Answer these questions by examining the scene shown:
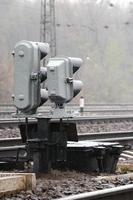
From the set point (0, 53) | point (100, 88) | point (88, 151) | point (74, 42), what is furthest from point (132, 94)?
point (88, 151)

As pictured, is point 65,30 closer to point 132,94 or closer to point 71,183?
point 132,94

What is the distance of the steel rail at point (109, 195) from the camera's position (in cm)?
532

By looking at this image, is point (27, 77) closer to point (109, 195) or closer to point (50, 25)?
point (109, 195)

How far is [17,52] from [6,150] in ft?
11.3

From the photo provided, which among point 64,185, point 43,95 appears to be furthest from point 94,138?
point 64,185

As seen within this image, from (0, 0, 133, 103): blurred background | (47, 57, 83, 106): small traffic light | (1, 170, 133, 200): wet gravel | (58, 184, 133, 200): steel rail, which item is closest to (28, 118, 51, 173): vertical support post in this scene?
(1, 170, 133, 200): wet gravel

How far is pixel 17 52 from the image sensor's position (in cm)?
749

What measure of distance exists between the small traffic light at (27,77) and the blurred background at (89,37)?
128 ft

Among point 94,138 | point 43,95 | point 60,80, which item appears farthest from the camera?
point 94,138

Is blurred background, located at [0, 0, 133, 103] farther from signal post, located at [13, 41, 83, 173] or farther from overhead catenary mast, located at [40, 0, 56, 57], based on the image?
signal post, located at [13, 41, 83, 173]

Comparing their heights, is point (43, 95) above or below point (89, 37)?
below

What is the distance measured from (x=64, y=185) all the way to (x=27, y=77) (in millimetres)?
1612

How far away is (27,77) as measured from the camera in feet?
24.3

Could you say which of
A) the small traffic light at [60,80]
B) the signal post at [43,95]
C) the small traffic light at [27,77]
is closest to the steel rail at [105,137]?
the signal post at [43,95]
